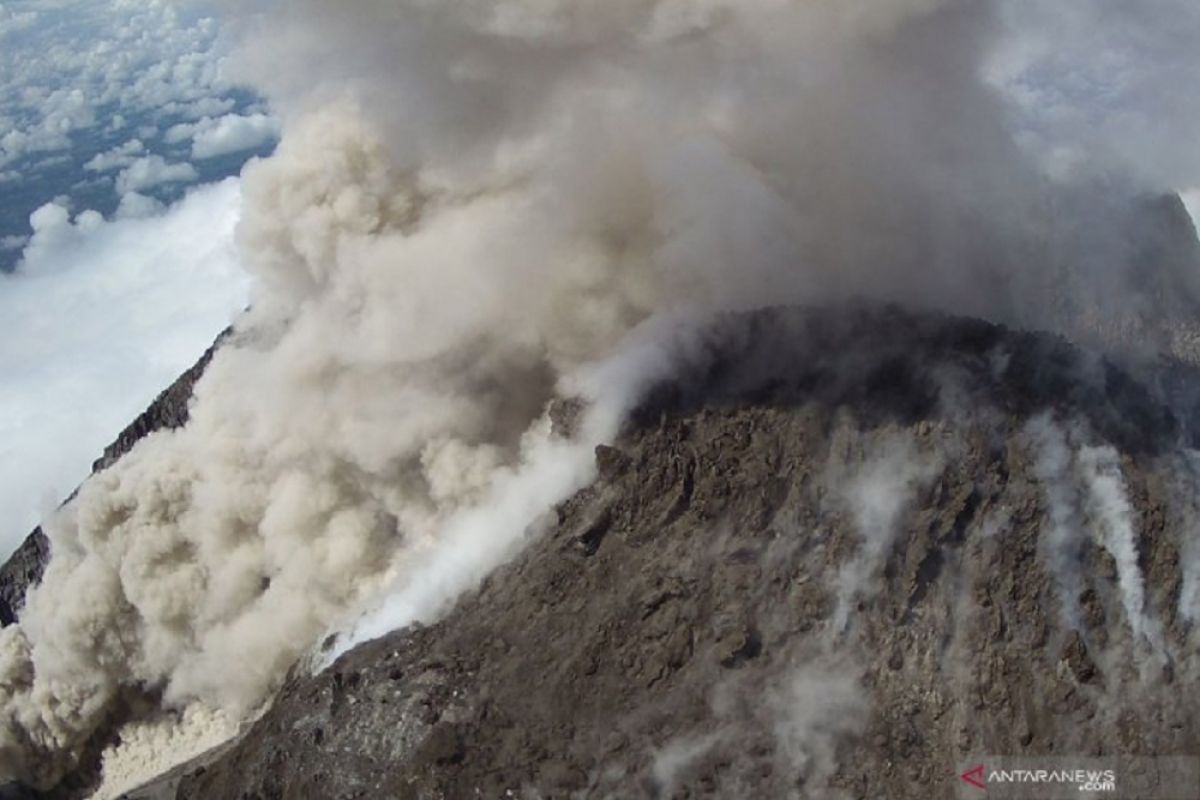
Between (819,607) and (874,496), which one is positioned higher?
(874,496)

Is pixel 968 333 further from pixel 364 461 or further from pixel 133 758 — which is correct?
pixel 133 758

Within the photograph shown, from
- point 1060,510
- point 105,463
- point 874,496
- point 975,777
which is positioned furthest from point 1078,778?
point 105,463

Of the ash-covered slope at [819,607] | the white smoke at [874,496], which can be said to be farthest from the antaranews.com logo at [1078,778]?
the white smoke at [874,496]

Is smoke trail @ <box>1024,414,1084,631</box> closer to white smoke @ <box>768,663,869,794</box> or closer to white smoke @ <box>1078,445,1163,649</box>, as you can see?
white smoke @ <box>1078,445,1163,649</box>

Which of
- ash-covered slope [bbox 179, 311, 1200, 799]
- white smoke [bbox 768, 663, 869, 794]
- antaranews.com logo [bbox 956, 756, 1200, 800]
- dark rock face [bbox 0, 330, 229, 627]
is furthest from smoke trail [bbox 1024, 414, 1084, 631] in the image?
dark rock face [bbox 0, 330, 229, 627]

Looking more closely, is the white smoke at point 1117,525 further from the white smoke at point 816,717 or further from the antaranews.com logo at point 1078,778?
the white smoke at point 816,717

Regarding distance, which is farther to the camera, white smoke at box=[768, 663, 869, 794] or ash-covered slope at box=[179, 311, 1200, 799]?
ash-covered slope at box=[179, 311, 1200, 799]

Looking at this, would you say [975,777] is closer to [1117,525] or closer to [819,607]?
[819,607]
